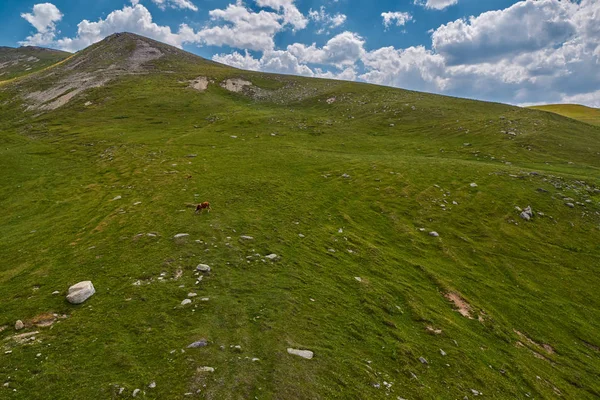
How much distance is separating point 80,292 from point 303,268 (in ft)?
35.5

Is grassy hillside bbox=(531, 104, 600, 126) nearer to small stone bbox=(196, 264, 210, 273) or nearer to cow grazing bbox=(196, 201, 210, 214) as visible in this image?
cow grazing bbox=(196, 201, 210, 214)

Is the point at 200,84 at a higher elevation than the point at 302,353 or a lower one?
higher

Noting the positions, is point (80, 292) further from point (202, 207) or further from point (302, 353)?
point (202, 207)

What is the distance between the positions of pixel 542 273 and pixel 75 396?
91.3ft

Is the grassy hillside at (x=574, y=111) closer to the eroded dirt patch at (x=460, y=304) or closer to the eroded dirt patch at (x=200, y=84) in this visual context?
the eroded dirt patch at (x=200, y=84)

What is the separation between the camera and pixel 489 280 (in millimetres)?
21266

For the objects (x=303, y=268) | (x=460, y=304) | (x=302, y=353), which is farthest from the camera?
(x=303, y=268)

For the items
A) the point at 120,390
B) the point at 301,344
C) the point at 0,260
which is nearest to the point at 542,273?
the point at 301,344

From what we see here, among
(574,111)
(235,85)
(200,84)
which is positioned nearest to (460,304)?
(200,84)

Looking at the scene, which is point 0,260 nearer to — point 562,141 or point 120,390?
point 120,390

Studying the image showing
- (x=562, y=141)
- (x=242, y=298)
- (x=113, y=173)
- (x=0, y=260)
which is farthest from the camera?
(x=562, y=141)

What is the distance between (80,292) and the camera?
1394 centimetres

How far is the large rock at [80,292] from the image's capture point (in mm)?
13766

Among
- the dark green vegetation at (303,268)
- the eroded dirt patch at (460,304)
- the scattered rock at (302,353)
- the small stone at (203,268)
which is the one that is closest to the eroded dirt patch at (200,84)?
the dark green vegetation at (303,268)
